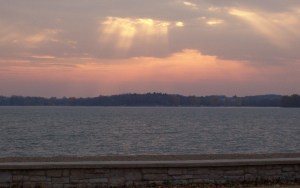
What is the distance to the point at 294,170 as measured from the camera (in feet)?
43.0

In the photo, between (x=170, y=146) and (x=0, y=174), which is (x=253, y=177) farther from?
(x=170, y=146)

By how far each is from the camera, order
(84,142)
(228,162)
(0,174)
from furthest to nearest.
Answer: (84,142), (228,162), (0,174)

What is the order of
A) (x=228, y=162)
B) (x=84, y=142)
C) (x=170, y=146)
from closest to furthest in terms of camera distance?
(x=228, y=162), (x=170, y=146), (x=84, y=142)

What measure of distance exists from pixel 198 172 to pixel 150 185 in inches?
46.5

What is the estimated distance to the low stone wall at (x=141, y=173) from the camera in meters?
12.0

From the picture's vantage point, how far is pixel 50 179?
1208 centimetres

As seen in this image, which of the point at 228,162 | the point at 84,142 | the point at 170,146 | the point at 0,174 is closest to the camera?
the point at 0,174

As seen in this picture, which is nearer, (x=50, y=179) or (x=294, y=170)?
(x=50, y=179)

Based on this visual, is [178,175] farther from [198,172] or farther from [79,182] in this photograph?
[79,182]

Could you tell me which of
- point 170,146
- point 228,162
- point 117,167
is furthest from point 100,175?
point 170,146

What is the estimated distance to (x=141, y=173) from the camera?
12375 mm

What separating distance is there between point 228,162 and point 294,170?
5.68 ft

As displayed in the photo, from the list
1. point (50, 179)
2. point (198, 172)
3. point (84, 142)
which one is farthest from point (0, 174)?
point (84, 142)

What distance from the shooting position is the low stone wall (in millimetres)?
12039
